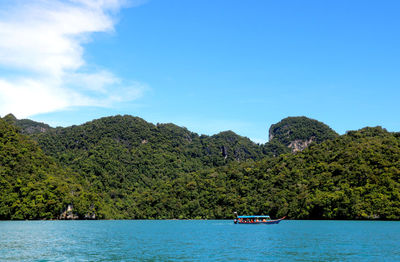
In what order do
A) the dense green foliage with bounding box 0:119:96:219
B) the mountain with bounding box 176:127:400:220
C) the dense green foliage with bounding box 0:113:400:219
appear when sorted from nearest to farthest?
1. the mountain with bounding box 176:127:400:220
2. the dense green foliage with bounding box 0:113:400:219
3. the dense green foliage with bounding box 0:119:96:219

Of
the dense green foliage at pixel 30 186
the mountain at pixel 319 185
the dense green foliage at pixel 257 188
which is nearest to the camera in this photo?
the mountain at pixel 319 185

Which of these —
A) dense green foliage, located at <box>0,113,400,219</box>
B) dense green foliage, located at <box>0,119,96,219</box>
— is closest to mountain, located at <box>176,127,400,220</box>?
dense green foliage, located at <box>0,113,400,219</box>

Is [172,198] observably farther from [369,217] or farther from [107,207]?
[369,217]

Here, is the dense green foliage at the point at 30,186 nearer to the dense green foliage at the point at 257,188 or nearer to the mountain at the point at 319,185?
the dense green foliage at the point at 257,188

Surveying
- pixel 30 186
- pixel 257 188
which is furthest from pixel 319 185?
pixel 30 186

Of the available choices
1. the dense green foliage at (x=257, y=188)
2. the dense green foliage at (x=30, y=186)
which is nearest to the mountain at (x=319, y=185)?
the dense green foliage at (x=257, y=188)

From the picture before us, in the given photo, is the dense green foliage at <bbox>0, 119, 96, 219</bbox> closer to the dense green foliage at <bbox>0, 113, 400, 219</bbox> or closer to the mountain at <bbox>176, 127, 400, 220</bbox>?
the dense green foliage at <bbox>0, 113, 400, 219</bbox>

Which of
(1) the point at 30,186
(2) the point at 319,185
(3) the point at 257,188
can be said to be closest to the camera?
(1) the point at 30,186

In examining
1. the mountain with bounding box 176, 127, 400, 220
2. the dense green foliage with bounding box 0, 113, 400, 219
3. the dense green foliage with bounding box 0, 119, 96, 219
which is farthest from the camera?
the dense green foliage with bounding box 0, 119, 96, 219

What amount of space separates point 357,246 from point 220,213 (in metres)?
117

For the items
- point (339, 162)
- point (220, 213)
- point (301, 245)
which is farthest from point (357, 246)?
point (220, 213)

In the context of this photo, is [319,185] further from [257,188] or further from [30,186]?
[30,186]

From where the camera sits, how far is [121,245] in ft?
186

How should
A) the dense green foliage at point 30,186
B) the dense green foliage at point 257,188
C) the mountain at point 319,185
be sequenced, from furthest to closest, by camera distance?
the dense green foliage at point 30,186 < the dense green foliage at point 257,188 < the mountain at point 319,185
